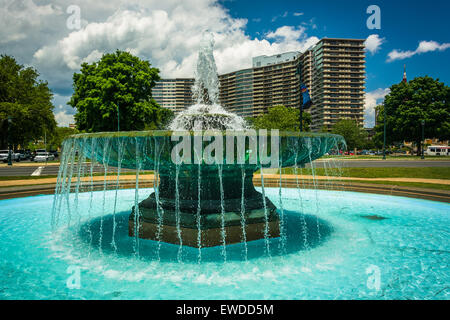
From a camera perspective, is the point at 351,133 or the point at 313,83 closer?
the point at 351,133

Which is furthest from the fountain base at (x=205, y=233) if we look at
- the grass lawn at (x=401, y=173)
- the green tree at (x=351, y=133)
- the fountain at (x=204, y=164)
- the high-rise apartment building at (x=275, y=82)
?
the high-rise apartment building at (x=275, y=82)

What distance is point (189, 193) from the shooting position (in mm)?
5867

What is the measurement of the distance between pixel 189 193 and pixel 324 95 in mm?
115442

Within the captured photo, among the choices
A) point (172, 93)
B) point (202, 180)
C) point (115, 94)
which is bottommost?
point (202, 180)

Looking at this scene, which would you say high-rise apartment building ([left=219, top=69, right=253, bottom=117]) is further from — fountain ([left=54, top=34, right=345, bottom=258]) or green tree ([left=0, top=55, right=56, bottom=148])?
fountain ([left=54, top=34, right=345, bottom=258])

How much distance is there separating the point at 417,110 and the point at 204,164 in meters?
52.7

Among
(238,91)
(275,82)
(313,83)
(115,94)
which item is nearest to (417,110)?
(115,94)

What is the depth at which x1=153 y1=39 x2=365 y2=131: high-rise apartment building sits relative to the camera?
110000mm

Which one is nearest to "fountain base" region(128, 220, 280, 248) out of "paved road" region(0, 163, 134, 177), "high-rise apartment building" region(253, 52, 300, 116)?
"paved road" region(0, 163, 134, 177)

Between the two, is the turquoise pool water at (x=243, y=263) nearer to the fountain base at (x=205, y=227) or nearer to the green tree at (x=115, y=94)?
the fountain base at (x=205, y=227)

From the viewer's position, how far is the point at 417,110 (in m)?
45.6

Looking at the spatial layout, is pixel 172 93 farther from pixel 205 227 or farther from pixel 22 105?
pixel 205 227
